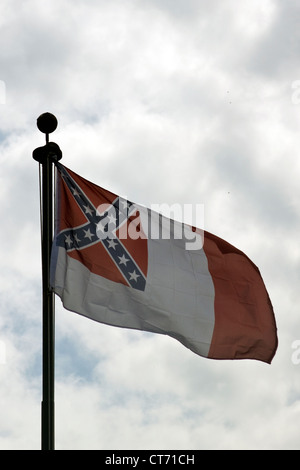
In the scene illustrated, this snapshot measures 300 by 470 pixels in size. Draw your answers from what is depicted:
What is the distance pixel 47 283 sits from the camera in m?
13.1

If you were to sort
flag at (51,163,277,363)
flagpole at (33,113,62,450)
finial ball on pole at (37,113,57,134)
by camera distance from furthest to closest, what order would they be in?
finial ball on pole at (37,113,57,134) → flag at (51,163,277,363) → flagpole at (33,113,62,450)

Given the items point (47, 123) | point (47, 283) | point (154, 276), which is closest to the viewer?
point (47, 283)

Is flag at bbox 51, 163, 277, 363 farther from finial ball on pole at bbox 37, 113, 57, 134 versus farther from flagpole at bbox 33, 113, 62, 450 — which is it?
finial ball on pole at bbox 37, 113, 57, 134

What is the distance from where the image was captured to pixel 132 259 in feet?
47.7

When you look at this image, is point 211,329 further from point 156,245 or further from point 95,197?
point 95,197

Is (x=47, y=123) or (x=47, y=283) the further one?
(x=47, y=123)

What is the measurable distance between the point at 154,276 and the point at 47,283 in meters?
2.24

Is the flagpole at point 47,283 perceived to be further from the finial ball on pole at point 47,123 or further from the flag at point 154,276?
the flag at point 154,276

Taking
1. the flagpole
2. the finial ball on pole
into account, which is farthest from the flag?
the finial ball on pole

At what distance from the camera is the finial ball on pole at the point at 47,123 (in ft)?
46.5

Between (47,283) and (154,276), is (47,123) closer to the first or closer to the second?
(47,283)

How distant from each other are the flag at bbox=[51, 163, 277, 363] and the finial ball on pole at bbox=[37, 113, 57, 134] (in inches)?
23.9

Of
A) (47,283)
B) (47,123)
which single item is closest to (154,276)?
(47,283)

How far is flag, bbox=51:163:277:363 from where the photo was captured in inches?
546
